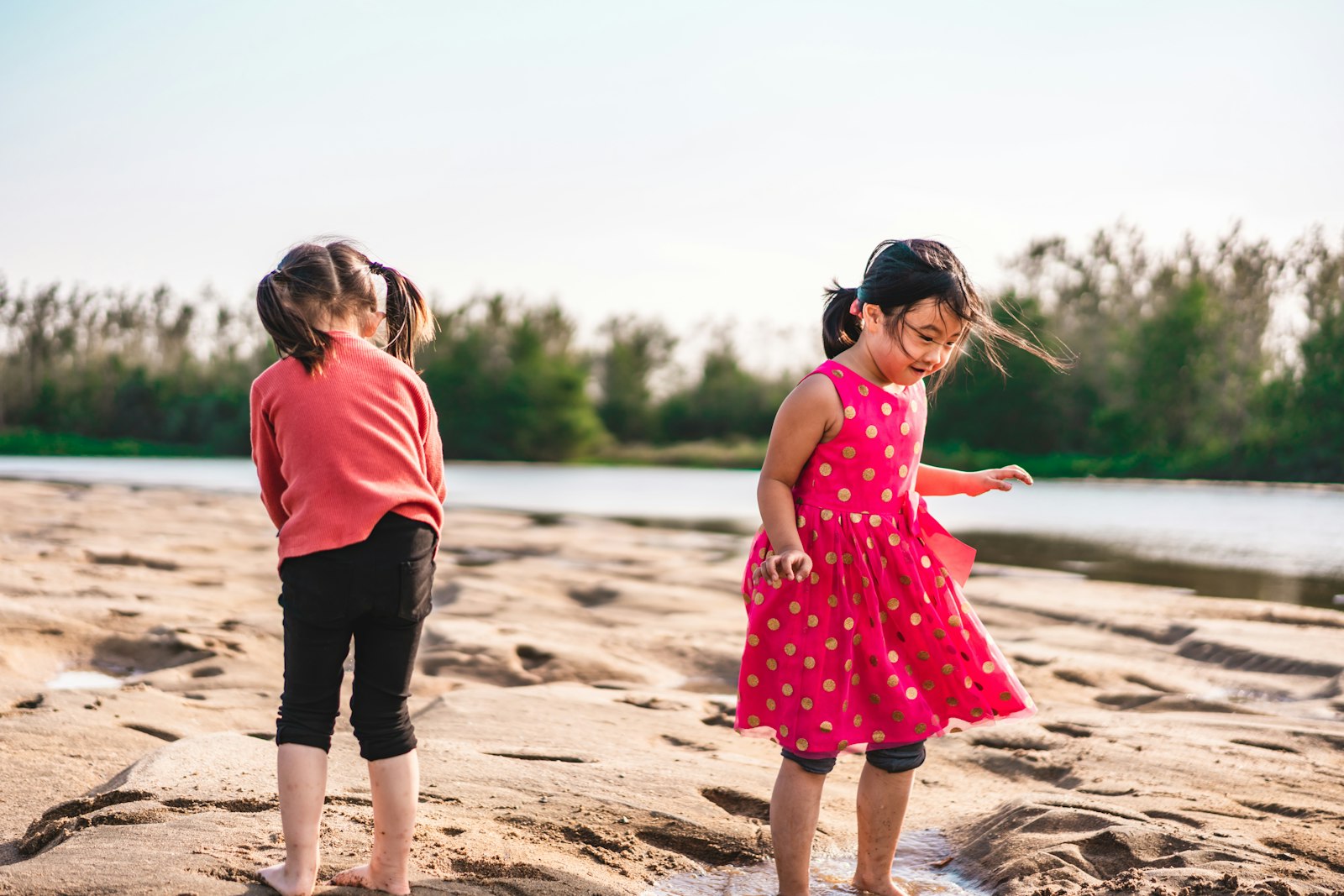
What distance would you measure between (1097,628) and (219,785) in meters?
4.75

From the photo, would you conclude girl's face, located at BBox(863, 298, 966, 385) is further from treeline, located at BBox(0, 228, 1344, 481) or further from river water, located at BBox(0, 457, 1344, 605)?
treeline, located at BBox(0, 228, 1344, 481)

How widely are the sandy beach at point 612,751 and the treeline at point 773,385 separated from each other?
1360 centimetres

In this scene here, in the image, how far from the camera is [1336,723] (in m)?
3.89

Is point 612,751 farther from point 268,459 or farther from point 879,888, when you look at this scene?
point 268,459

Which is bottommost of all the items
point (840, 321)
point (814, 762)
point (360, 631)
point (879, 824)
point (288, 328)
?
point (879, 824)

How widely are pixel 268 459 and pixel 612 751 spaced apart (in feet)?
4.88

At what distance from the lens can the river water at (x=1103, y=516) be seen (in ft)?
28.7

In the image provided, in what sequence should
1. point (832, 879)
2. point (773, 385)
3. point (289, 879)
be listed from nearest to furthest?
1. point (289, 879)
2. point (832, 879)
3. point (773, 385)

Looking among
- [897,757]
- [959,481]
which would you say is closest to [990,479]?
[959,481]

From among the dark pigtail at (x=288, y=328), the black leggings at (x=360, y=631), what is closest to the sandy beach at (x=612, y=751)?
the black leggings at (x=360, y=631)

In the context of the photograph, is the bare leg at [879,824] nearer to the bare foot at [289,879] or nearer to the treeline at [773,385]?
the bare foot at [289,879]

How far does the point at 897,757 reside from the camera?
2.28 meters

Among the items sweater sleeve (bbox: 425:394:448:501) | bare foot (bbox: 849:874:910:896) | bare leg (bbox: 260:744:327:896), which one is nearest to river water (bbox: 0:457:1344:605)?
bare foot (bbox: 849:874:910:896)

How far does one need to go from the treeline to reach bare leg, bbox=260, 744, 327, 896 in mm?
16984
